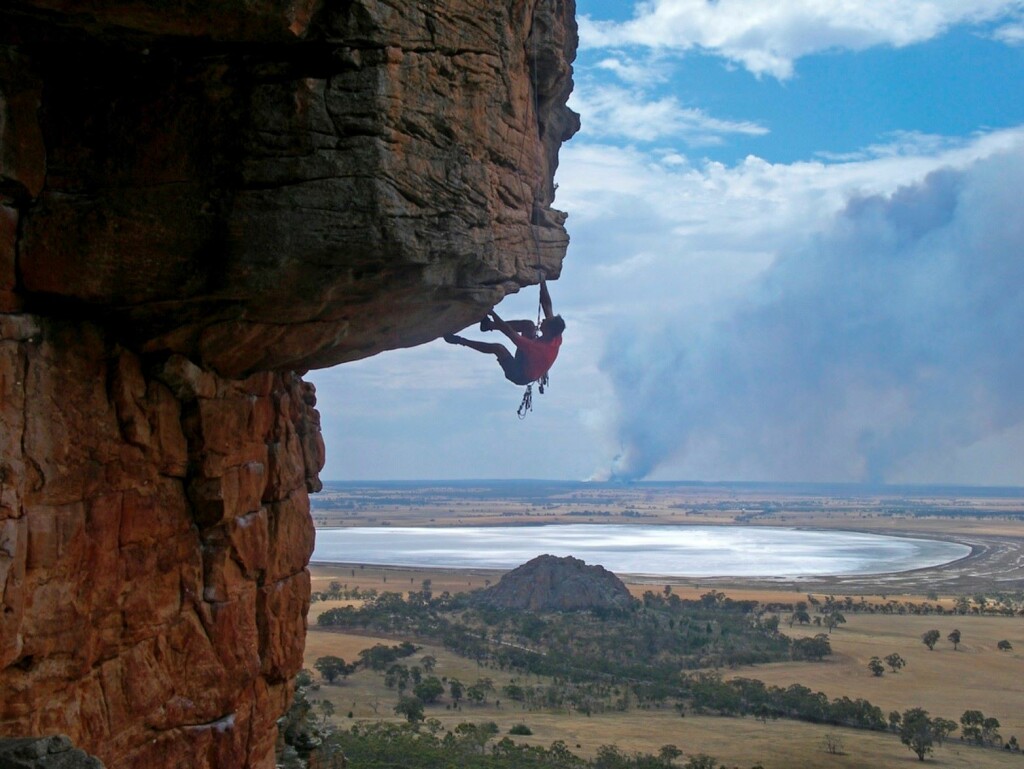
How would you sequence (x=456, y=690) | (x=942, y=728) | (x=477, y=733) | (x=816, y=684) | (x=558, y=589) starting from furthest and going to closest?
(x=558, y=589), (x=816, y=684), (x=456, y=690), (x=942, y=728), (x=477, y=733)

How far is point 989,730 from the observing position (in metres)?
45.6

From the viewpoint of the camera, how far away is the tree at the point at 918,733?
4147 centimetres

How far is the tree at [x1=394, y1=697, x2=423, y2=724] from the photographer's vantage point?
43812mm

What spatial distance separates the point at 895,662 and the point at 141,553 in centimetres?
5960

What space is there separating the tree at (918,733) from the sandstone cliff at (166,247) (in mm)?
37097

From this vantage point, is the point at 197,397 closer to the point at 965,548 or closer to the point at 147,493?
the point at 147,493

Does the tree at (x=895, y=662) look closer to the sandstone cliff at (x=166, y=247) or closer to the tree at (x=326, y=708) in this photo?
the tree at (x=326, y=708)

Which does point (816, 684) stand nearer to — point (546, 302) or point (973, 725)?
point (973, 725)

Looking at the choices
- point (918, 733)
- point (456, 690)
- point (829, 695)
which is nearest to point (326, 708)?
point (456, 690)

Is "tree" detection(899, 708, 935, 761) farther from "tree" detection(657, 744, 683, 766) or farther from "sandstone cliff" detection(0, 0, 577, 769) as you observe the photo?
"sandstone cliff" detection(0, 0, 577, 769)

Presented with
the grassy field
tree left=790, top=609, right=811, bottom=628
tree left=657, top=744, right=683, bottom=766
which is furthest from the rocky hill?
tree left=657, top=744, right=683, bottom=766

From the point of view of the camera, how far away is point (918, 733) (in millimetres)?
43375

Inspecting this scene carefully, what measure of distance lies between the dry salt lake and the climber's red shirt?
313 feet

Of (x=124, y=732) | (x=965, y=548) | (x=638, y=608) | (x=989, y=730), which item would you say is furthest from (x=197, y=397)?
(x=965, y=548)
